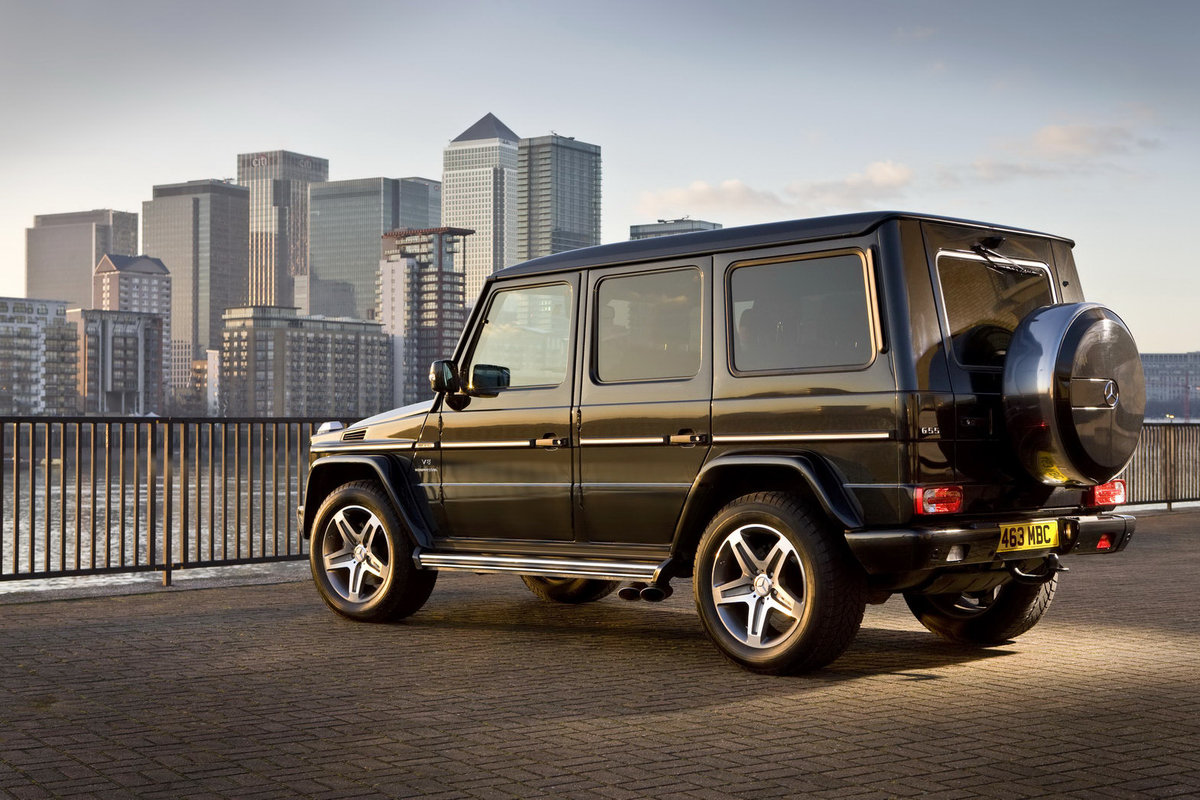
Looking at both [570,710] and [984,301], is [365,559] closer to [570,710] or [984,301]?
[570,710]

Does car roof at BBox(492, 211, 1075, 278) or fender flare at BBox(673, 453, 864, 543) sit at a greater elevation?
car roof at BBox(492, 211, 1075, 278)

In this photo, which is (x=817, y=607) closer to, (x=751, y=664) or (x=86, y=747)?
(x=751, y=664)

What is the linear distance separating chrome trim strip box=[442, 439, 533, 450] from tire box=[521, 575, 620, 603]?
166 cm

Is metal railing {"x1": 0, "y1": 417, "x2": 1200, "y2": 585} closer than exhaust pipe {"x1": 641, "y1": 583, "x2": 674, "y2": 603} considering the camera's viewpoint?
No

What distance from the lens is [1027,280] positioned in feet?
24.9

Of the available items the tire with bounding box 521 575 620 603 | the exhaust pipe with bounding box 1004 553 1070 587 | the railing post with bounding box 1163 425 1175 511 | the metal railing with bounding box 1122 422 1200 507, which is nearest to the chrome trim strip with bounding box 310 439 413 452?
the tire with bounding box 521 575 620 603

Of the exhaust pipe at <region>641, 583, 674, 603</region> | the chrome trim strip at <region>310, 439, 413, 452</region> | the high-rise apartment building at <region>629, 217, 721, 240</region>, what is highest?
the high-rise apartment building at <region>629, 217, 721, 240</region>

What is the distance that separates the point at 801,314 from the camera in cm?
715

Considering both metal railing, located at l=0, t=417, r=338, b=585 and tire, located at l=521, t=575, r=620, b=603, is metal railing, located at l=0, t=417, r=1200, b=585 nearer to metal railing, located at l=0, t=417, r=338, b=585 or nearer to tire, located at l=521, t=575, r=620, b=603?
metal railing, located at l=0, t=417, r=338, b=585

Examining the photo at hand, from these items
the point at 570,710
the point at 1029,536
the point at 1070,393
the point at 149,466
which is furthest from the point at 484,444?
the point at 149,466

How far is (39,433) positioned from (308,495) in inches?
125

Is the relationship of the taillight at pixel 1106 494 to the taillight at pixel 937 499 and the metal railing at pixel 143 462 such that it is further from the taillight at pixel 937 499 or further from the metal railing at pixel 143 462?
the metal railing at pixel 143 462

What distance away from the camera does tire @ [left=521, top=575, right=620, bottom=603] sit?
397 inches

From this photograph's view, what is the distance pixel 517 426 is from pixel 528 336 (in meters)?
0.60
